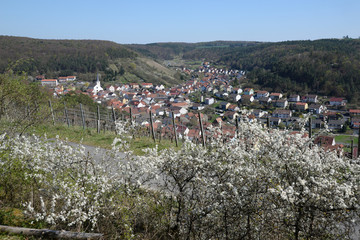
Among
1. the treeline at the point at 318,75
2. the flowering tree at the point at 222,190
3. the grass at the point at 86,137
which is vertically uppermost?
the treeline at the point at 318,75

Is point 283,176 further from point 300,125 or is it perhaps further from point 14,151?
point 14,151

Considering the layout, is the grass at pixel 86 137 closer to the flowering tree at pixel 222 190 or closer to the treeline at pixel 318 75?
the flowering tree at pixel 222 190

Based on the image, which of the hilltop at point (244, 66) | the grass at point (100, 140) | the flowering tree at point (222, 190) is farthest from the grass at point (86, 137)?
the hilltop at point (244, 66)

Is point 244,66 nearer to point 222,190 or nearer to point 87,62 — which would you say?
point 87,62

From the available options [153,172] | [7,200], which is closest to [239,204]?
[153,172]

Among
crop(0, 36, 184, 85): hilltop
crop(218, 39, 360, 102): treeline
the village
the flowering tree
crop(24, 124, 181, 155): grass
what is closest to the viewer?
the flowering tree

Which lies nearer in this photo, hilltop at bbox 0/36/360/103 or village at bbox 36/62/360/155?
village at bbox 36/62/360/155

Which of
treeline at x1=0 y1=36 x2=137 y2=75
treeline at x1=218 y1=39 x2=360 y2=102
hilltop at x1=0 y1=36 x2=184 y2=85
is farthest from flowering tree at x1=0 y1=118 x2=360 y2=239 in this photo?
hilltop at x1=0 y1=36 x2=184 y2=85

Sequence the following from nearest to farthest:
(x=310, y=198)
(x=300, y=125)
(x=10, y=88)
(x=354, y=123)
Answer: (x=310, y=198), (x=300, y=125), (x=10, y=88), (x=354, y=123)

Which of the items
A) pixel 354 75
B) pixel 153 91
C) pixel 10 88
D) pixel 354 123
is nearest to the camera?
pixel 10 88

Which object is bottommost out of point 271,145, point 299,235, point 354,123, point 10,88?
point 354,123

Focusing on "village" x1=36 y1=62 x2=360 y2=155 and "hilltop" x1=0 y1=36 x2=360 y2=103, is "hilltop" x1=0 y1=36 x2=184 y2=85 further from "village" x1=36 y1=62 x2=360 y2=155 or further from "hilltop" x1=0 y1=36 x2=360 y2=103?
"village" x1=36 y1=62 x2=360 y2=155
